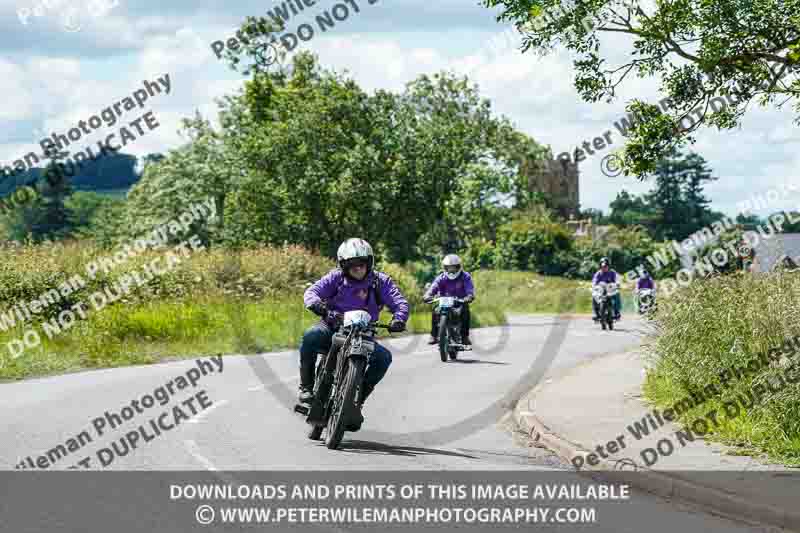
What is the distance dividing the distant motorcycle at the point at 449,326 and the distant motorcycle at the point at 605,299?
12.2 metres

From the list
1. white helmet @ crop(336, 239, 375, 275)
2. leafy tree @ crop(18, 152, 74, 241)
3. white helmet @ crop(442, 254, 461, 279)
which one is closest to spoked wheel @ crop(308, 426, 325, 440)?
white helmet @ crop(336, 239, 375, 275)

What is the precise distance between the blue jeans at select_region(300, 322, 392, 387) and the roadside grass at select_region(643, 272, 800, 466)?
3277 mm

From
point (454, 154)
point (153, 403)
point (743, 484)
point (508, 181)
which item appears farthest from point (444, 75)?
point (743, 484)

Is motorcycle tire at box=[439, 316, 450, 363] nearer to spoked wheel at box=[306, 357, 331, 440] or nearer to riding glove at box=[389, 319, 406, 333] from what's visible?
riding glove at box=[389, 319, 406, 333]

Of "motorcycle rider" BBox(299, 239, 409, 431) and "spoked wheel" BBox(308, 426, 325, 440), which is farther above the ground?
"motorcycle rider" BBox(299, 239, 409, 431)

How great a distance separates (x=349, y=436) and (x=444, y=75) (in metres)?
61.9

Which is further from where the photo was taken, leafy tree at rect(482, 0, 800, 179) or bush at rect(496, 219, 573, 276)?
bush at rect(496, 219, 573, 276)

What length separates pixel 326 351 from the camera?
10891 millimetres

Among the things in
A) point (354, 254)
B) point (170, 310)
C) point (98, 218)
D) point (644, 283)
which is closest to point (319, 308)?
point (354, 254)

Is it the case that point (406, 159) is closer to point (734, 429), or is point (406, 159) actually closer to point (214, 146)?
point (214, 146)

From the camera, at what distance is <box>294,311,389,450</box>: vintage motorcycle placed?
10.3 meters

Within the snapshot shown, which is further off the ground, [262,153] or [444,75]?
[444,75]

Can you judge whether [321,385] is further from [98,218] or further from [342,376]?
[98,218]

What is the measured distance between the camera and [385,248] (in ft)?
167
